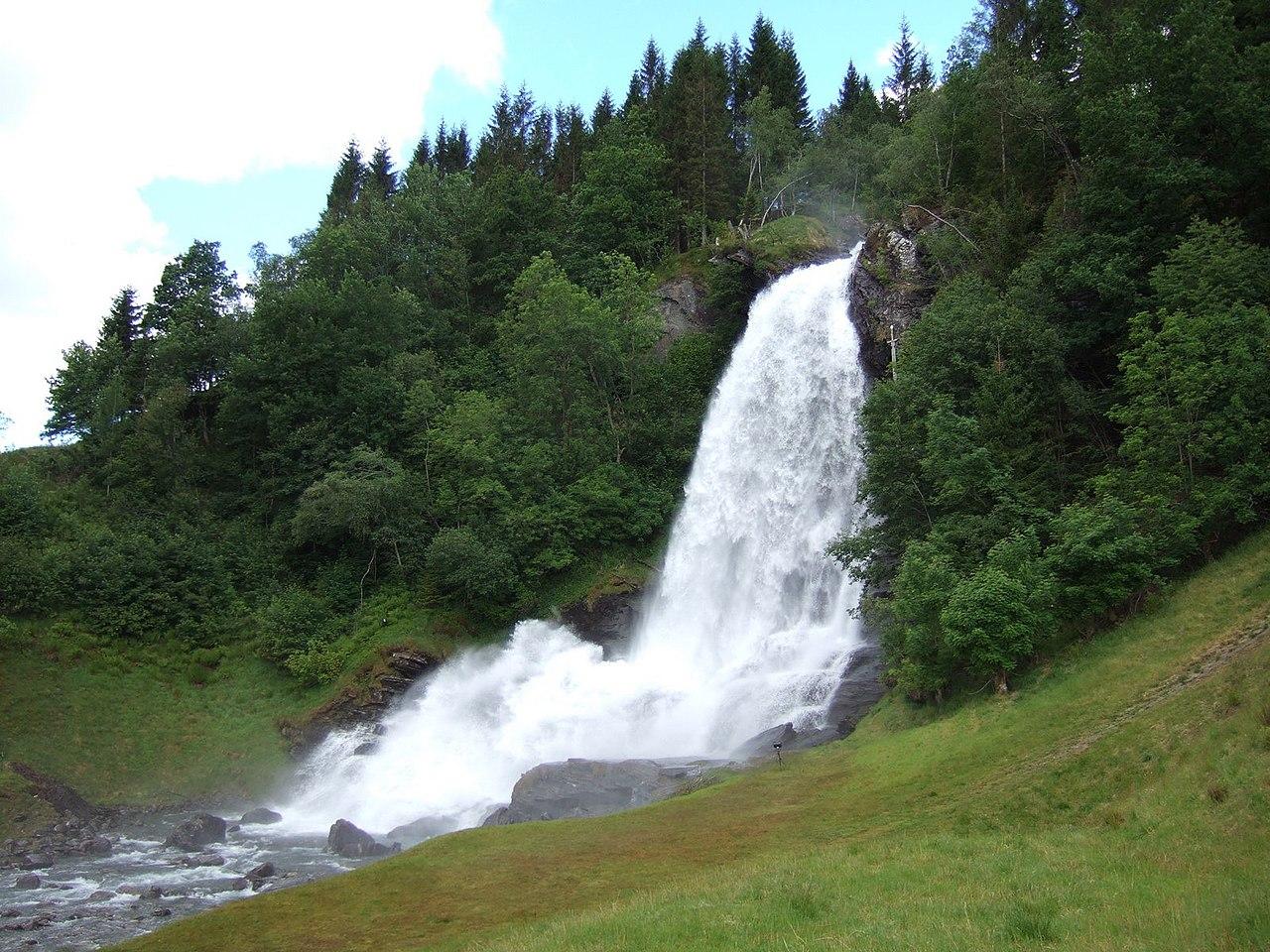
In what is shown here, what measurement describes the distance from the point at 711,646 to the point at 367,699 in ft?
45.2

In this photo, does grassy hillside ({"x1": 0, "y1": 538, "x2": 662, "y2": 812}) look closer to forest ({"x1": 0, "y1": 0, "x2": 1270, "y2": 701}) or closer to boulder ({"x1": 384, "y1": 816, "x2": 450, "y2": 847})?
forest ({"x1": 0, "y1": 0, "x2": 1270, "y2": 701})

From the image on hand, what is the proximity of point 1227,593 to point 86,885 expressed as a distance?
28660 millimetres

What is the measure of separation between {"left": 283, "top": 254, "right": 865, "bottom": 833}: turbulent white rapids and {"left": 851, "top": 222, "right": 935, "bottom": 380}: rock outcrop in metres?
0.93

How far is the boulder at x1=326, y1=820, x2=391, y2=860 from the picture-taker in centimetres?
2605

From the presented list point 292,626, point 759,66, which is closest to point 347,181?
point 759,66

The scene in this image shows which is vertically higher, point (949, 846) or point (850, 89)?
point (850, 89)

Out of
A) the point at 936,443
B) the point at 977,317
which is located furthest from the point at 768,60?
the point at 936,443

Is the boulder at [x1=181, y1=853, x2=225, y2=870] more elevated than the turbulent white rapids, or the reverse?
the turbulent white rapids

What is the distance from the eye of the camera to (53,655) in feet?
120

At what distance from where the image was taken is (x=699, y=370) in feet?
164

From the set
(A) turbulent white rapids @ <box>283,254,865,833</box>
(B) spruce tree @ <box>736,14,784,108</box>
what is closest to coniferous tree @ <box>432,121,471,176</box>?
(B) spruce tree @ <box>736,14,784,108</box>

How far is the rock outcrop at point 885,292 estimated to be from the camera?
3828 centimetres

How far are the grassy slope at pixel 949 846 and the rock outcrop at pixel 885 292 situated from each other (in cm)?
1809

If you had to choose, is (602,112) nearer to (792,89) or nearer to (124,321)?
(792,89)
